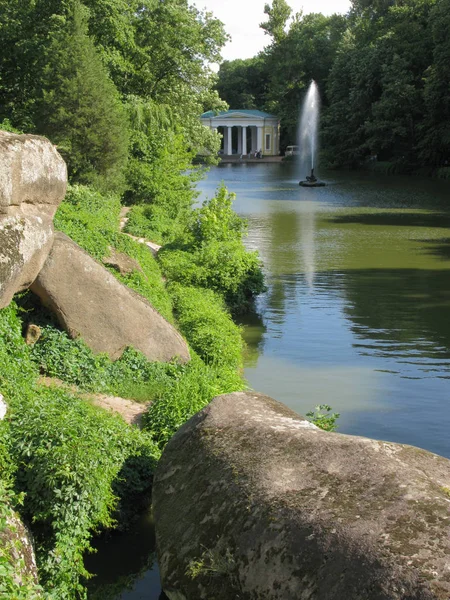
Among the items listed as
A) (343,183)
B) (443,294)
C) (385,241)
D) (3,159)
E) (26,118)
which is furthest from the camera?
(343,183)

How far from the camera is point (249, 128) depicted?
110 m

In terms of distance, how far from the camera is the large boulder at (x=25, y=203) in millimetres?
8977

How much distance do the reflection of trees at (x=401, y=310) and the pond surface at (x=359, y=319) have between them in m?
0.02

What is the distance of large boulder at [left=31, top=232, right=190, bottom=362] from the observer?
1145cm

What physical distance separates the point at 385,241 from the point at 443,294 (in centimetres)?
872

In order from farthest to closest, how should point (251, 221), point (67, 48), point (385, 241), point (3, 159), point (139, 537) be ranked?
point (251, 221), point (385, 241), point (67, 48), point (3, 159), point (139, 537)

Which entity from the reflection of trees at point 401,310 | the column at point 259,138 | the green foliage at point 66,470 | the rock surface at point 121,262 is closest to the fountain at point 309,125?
the column at point 259,138

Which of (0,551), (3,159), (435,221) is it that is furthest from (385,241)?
(0,551)

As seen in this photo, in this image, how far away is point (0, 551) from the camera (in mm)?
5973

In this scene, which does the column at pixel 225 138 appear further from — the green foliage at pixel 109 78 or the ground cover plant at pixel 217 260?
the ground cover plant at pixel 217 260

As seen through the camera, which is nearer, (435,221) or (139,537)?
(139,537)

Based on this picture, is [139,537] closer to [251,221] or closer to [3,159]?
A: [3,159]

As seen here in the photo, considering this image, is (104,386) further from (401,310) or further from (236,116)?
(236,116)

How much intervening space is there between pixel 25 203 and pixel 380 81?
6135 cm
